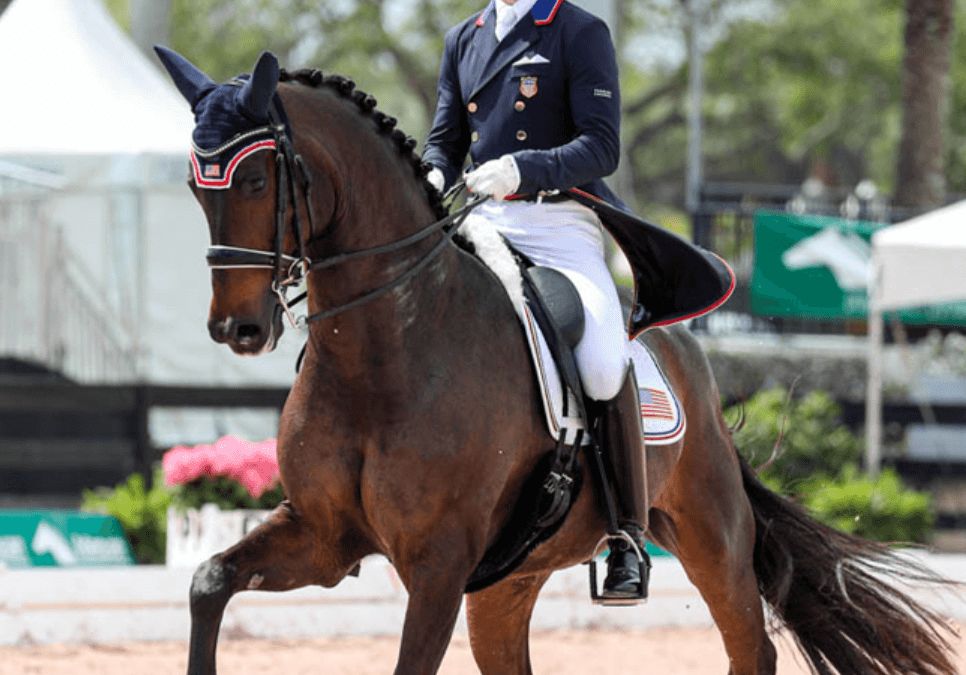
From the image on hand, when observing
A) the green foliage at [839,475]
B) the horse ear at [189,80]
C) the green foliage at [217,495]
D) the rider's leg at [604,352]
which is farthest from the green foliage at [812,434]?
the horse ear at [189,80]

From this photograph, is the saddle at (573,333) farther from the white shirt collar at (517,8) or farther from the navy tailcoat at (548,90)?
the white shirt collar at (517,8)

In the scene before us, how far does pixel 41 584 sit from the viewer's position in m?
8.27

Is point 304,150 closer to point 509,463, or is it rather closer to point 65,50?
point 509,463

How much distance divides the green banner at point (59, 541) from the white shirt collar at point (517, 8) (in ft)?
17.7

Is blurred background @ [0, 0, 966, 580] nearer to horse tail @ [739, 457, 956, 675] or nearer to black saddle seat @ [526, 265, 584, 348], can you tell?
horse tail @ [739, 457, 956, 675]

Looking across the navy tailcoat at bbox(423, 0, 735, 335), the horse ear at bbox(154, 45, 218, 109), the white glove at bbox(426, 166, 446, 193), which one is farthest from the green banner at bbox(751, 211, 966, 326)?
the horse ear at bbox(154, 45, 218, 109)

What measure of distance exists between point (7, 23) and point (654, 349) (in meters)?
8.21

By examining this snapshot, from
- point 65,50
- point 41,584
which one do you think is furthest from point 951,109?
point 41,584

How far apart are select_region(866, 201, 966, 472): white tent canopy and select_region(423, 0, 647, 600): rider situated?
661cm

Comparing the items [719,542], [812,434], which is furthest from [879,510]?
[719,542]

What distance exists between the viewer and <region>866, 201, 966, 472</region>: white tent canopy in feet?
36.3

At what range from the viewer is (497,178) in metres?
4.53

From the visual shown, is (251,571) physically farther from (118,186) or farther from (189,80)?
(118,186)

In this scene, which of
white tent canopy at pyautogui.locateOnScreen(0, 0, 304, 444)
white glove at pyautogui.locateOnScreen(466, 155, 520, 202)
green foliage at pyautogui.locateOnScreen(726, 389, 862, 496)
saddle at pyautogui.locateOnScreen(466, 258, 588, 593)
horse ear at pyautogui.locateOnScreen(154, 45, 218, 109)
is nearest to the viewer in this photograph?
horse ear at pyautogui.locateOnScreen(154, 45, 218, 109)
